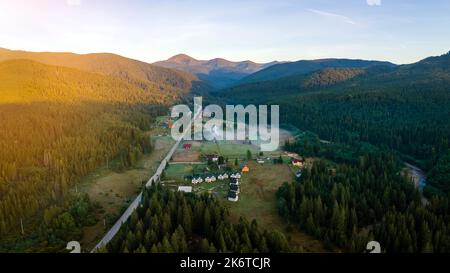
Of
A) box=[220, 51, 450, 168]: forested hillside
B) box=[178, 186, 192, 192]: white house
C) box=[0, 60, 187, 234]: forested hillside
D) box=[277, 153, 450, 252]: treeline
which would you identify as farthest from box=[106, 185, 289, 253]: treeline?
box=[220, 51, 450, 168]: forested hillside

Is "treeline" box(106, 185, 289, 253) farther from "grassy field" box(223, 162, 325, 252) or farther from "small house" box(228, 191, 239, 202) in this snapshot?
"small house" box(228, 191, 239, 202)

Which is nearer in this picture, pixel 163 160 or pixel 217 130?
pixel 163 160

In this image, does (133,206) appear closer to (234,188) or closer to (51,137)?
(234,188)

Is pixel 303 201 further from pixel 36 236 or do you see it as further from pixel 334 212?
pixel 36 236

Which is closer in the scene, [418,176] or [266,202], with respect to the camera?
[266,202]

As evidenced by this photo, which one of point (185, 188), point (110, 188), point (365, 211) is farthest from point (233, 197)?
point (110, 188)
